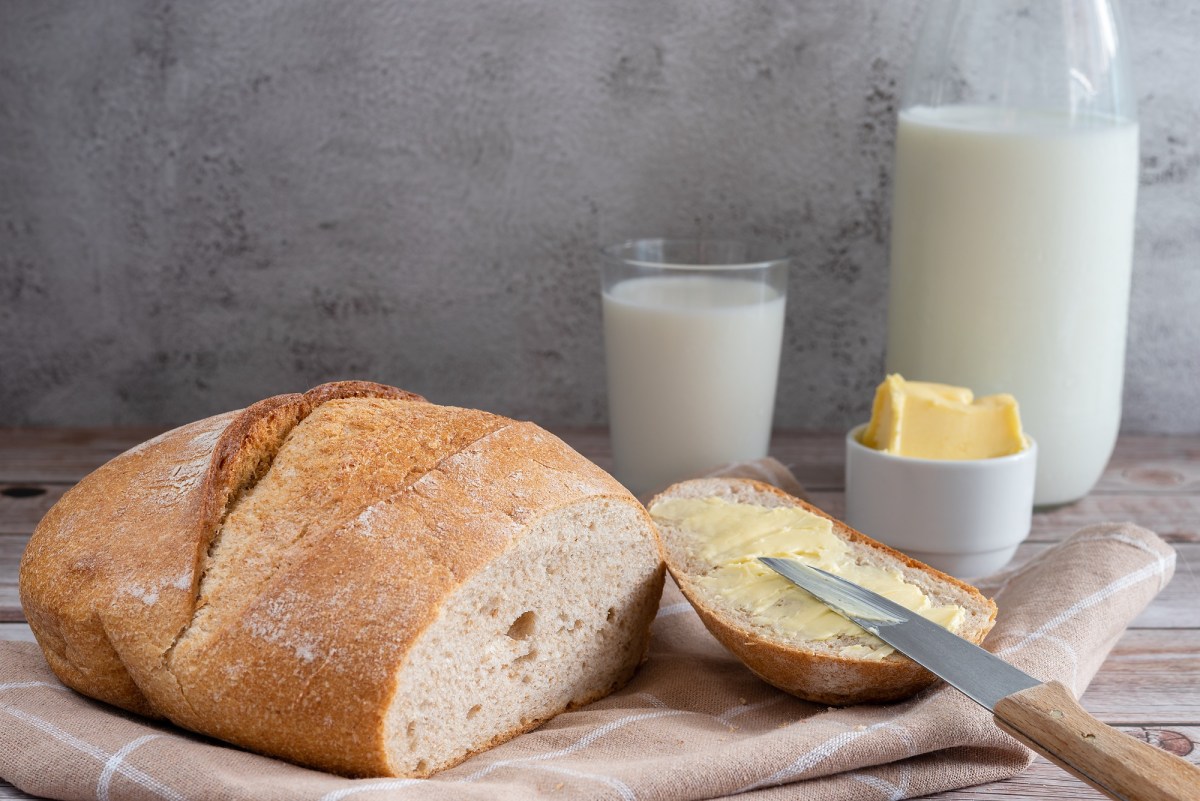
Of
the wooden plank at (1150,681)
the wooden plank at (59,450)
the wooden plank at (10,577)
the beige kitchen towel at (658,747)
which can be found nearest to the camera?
the beige kitchen towel at (658,747)

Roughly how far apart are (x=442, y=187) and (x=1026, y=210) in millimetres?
1081

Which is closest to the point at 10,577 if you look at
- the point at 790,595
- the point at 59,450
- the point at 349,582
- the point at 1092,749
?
the point at 59,450

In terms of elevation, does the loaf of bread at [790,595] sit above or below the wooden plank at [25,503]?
above

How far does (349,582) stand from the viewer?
1184 millimetres

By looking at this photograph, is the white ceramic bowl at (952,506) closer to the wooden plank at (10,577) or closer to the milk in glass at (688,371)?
the milk in glass at (688,371)

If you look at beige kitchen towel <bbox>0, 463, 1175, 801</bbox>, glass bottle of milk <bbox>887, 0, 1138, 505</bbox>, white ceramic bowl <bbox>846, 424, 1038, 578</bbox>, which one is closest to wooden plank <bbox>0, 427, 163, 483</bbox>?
beige kitchen towel <bbox>0, 463, 1175, 801</bbox>

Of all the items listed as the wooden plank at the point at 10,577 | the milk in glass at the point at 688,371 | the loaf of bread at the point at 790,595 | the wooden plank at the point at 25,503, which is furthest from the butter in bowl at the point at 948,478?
the wooden plank at the point at 25,503

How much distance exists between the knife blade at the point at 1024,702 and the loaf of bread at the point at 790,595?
22mm

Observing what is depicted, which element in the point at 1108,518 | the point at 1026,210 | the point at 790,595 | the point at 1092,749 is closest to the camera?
the point at 1092,749

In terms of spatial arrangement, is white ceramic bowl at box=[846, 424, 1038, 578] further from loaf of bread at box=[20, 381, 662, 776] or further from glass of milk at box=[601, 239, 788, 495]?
loaf of bread at box=[20, 381, 662, 776]

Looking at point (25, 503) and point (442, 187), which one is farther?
point (442, 187)

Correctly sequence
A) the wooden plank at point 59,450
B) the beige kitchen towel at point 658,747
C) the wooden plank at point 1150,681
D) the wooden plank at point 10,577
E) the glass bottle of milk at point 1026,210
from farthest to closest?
the wooden plank at point 59,450
the glass bottle of milk at point 1026,210
the wooden plank at point 10,577
the wooden plank at point 1150,681
the beige kitchen towel at point 658,747

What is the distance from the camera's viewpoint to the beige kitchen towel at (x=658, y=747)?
1140 millimetres

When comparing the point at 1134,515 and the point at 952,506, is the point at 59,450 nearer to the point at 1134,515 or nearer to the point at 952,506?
the point at 952,506
